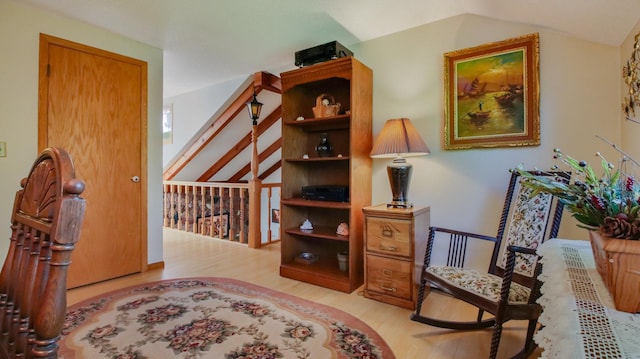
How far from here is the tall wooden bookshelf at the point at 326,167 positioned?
2498mm

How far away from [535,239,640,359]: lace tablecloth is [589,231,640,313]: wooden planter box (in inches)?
1.0

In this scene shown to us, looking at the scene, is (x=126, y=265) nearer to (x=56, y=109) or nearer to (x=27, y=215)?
(x=56, y=109)

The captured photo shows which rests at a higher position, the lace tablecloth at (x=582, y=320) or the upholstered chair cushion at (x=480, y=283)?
the lace tablecloth at (x=582, y=320)

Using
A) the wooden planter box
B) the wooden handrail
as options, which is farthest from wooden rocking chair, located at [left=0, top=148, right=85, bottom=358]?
the wooden handrail

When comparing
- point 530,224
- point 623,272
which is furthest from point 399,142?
point 623,272

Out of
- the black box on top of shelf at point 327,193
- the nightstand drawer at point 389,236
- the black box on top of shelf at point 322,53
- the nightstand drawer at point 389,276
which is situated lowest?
the nightstand drawer at point 389,276

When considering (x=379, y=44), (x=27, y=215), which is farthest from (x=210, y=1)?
(x=27, y=215)

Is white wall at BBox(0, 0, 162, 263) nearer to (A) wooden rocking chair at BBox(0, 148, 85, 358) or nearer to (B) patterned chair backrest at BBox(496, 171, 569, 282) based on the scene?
(A) wooden rocking chair at BBox(0, 148, 85, 358)

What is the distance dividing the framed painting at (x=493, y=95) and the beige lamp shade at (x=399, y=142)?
351mm

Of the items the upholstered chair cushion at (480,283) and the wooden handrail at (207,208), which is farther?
the wooden handrail at (207,208)

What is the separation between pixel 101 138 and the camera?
2.66 meters

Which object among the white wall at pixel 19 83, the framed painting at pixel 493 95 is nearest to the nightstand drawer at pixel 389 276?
the framed painting at pixel 493 95

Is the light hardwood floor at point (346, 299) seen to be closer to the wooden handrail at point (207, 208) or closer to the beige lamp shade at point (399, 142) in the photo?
the wooden handrail at point (207, 208)

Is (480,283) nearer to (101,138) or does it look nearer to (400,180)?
(400,180)
